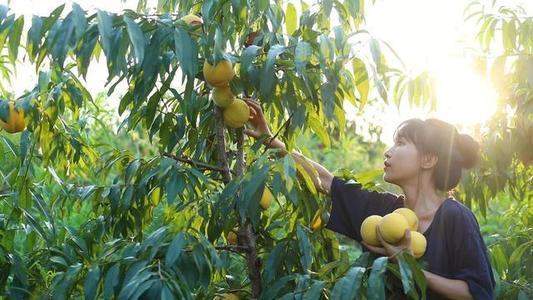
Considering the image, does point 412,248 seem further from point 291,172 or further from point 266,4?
point 266,4

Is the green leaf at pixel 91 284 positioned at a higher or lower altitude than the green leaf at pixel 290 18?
lower

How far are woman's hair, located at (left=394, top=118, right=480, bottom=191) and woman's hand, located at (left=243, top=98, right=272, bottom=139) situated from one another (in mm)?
390

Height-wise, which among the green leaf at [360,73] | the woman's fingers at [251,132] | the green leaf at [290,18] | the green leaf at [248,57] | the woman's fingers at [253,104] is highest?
the green leaf at [290,18]

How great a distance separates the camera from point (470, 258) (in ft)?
7.75

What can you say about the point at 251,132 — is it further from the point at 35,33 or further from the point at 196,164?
the point at 35,33

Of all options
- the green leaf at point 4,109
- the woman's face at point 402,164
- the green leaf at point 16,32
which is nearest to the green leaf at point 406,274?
the woman's face at point 402,164

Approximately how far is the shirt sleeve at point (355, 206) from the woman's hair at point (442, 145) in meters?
0.16

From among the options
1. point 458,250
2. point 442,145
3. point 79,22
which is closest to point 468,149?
point 442,145

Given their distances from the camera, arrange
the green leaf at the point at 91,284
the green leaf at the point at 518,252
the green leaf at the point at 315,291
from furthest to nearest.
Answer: the green leaf at the point at 518,252 < the green leaf at the point at 91,284 < the green leaf at the point at 315,291

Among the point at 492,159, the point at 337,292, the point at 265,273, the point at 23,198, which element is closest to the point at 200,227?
the point at 265,273

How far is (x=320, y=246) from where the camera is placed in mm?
2729

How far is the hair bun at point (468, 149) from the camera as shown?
2533mm

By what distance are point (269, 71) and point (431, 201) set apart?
2.06 ft

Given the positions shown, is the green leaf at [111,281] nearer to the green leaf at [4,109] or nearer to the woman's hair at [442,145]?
the green leaf at [4,109]
